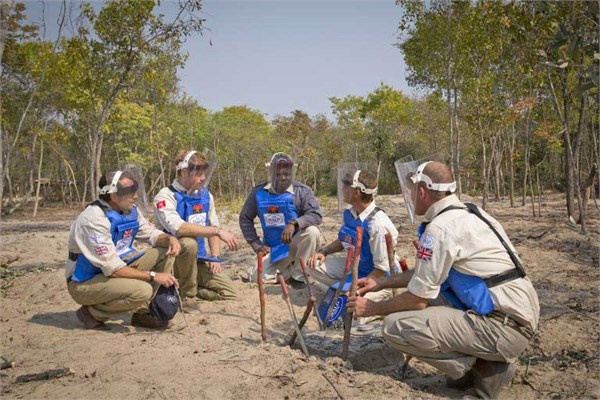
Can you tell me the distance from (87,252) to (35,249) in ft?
17.4

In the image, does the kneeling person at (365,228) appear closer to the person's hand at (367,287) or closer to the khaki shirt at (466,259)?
the person's hand at (367,287)

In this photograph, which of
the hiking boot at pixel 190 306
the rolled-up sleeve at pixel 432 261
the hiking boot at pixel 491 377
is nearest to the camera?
the rolled-up sleeve at pixel 432 261

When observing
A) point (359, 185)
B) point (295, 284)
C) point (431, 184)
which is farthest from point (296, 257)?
point (431, 184)

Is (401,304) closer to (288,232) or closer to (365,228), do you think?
(365,228)

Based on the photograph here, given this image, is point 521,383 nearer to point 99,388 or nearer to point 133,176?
point 99,388

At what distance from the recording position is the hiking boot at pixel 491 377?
3.14m

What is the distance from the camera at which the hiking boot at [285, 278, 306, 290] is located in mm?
5996

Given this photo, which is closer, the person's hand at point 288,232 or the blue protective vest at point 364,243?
the blue protective vest at point 364,243

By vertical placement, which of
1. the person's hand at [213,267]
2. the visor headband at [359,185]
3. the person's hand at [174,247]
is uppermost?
the visor headband at [359,185]

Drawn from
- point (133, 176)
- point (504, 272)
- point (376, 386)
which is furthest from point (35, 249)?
point (504, 272)

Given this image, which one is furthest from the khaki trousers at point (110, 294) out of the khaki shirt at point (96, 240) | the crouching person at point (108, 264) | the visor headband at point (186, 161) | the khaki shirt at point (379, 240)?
the khaki shirt at point (379, 240)

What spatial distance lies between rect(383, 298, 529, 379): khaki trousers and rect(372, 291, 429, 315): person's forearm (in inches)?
2.3

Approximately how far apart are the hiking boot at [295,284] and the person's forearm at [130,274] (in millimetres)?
2188

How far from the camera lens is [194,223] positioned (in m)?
5.19
